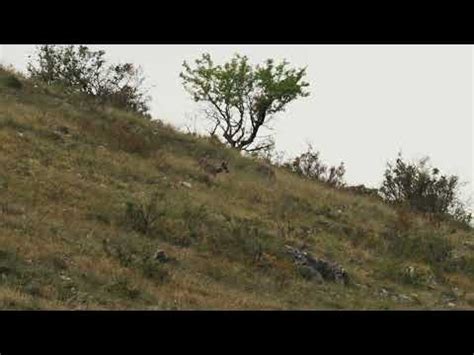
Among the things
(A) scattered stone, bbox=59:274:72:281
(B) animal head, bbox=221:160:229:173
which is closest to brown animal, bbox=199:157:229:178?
(B) animal head, bbox=221:160:229:173

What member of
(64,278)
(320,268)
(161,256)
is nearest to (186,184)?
(320,268)

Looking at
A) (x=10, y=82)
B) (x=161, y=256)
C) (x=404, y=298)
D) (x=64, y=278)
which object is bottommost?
(x=64, y=278)

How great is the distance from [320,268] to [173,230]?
8.38 ft

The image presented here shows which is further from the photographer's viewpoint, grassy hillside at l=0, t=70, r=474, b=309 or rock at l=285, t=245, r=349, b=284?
rock at l=285, t=245, r=349, b=284

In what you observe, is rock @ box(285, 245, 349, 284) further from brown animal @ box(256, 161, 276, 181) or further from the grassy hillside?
brown animal @ box(256, 161, 276, 181)

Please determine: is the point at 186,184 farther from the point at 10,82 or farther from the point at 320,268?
the point at 10,82

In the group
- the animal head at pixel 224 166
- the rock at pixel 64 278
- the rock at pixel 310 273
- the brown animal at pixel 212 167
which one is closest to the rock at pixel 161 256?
the rock at pixel 64 278

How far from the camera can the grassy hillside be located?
25.8 feet

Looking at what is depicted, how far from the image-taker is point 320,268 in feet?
35.1

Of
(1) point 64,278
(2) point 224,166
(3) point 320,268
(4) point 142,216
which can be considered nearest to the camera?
(1) point 64,278

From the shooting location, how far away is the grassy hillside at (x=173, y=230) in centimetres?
788

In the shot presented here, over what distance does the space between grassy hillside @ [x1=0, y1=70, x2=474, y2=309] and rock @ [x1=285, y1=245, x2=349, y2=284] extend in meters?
0.15

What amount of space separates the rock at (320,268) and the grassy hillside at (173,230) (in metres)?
0.15
